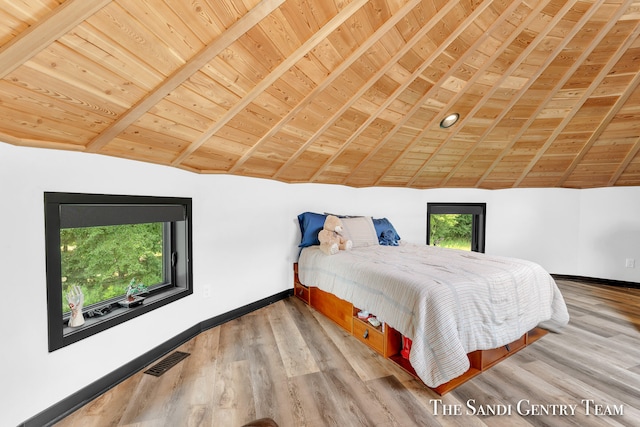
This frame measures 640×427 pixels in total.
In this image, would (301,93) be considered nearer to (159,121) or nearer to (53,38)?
(159,121)

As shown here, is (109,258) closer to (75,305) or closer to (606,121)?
(75,305)

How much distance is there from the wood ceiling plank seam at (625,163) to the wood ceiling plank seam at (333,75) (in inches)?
143

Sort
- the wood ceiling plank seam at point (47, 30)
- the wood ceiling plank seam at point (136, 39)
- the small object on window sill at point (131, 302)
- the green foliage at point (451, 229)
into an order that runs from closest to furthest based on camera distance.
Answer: the wood ceiling plank seam at point (47, 30) → the wood ceiling plank seam at point (136, 39) → the small object on window sill at point (131, 302) → the green foliage at point (451, 229)

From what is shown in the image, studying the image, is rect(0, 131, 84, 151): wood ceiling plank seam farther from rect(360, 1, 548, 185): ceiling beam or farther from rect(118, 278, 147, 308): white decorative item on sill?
rect(360, 1, 548, 185): ceiling beam

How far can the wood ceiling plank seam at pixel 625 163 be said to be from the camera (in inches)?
141

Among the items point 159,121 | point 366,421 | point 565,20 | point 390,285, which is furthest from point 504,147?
point 159,121

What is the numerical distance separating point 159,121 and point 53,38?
0.75 meters

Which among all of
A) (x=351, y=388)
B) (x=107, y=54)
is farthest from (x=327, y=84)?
(x=351, y=388)

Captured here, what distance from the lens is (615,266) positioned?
4.20 m

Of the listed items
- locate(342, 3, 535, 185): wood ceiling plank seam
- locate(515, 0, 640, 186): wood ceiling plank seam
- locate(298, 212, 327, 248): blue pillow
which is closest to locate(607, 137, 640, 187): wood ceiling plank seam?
locate(515, 0, 640, 186): wood ceiling plank seam

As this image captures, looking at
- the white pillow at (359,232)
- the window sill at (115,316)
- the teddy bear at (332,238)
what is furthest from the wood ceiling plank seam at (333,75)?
the white pillow at (359,232)

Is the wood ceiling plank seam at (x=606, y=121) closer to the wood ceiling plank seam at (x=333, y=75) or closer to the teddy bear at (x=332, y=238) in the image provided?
the wood ceiling plank seam at (x=333, y=75)

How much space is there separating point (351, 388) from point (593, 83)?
359 centimetres

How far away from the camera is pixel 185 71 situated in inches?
60.9
